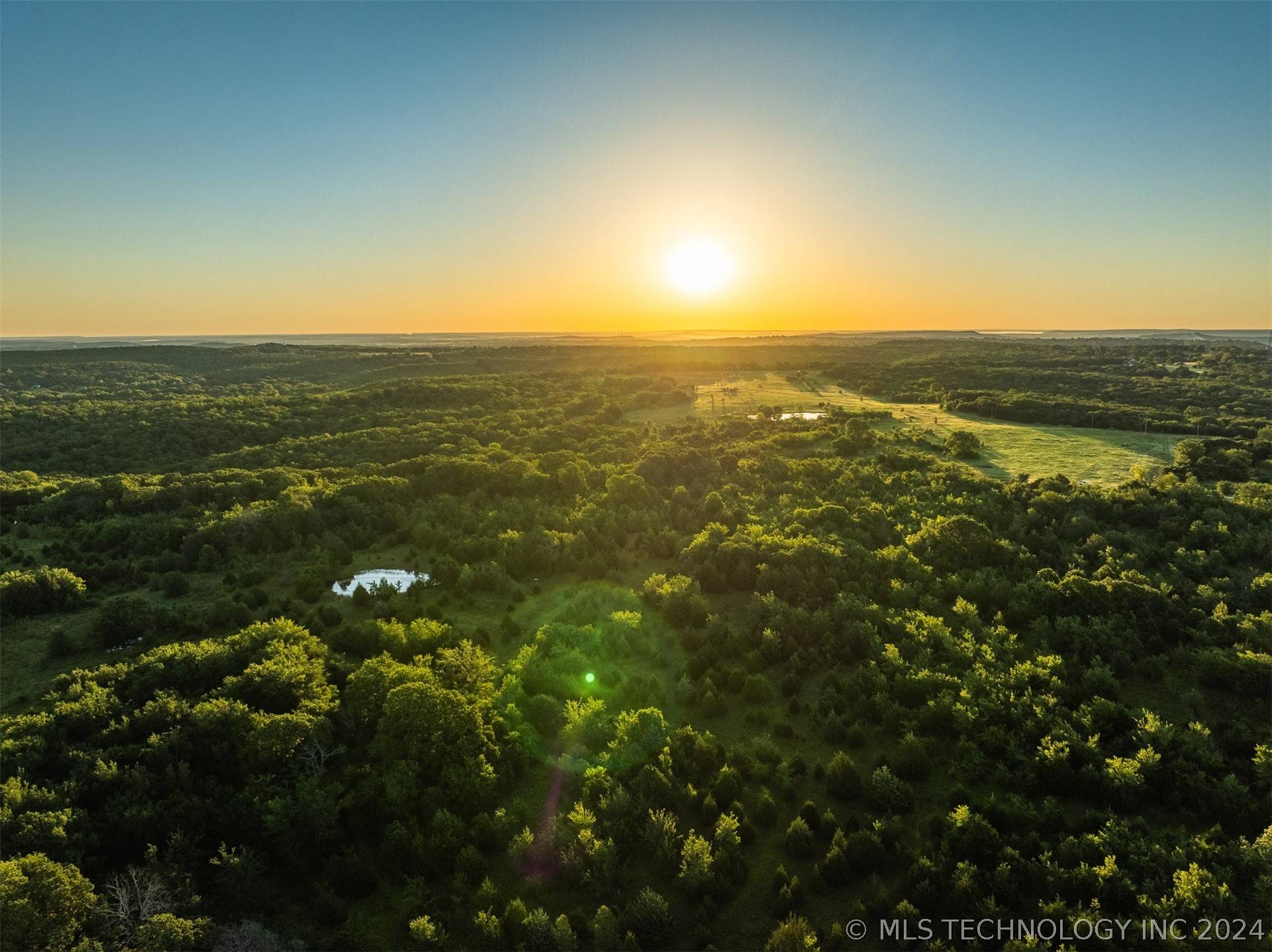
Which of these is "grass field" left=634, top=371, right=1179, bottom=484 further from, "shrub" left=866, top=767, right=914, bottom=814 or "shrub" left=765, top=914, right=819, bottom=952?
"shrub" left=765, top=914, right=819, bottom=952

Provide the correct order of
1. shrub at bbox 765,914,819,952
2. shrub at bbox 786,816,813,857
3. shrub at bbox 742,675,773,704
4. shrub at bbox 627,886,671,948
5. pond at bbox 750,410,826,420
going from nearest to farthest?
shrub at bbox 765,914,819,952
shrub at bbox 627,886,671,948
shrub at bbox 786,816,813,857
shrub at bbox 742,675,773,704
pond at bbox 750,410,826,420

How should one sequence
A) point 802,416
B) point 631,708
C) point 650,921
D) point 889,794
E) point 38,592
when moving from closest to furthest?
point 650,921, point 889,794, point 631,708, point 38,592, point 802,416

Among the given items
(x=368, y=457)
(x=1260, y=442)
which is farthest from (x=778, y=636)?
(x=1260, y=442)

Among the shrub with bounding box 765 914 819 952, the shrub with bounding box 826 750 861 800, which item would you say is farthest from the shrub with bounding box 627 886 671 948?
the shrub with bounding box 826 750 861 800

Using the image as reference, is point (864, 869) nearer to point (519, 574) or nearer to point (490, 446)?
point (519, 574)

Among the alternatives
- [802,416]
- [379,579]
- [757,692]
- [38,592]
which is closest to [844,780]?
[757,692]

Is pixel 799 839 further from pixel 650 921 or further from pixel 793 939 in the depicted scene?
pixel 650 921
